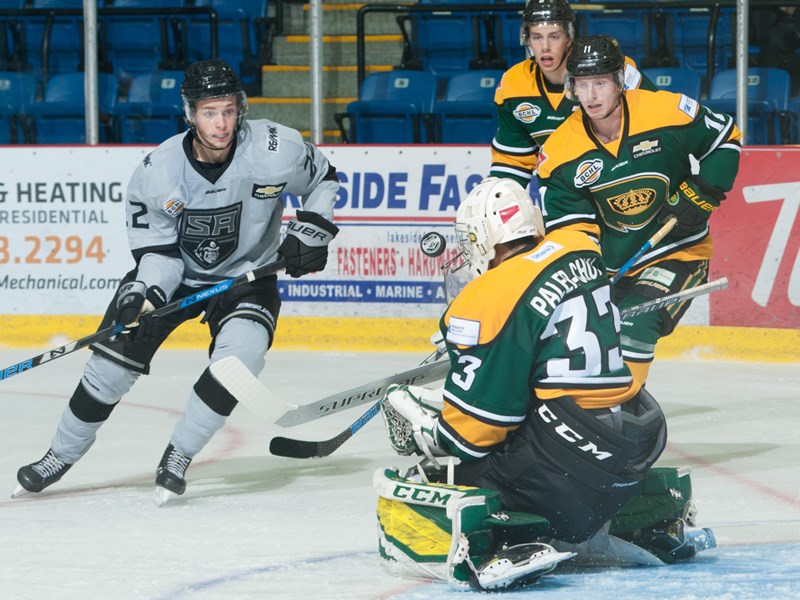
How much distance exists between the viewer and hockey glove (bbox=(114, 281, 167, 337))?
363 centimetres

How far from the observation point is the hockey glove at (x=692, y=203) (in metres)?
3.84

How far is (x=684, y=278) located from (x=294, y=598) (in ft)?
5.36

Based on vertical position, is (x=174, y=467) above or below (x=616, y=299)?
below

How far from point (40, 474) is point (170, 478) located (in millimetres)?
396

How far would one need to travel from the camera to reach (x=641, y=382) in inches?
151

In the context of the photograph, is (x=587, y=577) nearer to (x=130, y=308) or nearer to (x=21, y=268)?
(x=130, y=308)

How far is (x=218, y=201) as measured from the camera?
376 centimetres

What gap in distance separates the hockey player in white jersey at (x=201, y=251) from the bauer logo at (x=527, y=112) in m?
0.81

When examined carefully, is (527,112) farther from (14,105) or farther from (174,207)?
(14,105)

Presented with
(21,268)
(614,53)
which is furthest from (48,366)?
(614,53)

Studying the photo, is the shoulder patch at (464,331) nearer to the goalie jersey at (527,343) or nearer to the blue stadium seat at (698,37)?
the goalie jersey at (527,343)

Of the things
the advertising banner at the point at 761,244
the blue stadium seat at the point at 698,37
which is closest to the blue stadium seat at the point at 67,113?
the blue stadium seat at the point at 698,37

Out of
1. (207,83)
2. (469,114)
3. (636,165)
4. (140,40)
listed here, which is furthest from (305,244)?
(140,40)

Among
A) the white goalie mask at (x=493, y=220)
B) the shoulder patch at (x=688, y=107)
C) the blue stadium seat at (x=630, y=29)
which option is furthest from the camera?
the blue stadium seat at (x=630, y=29)
